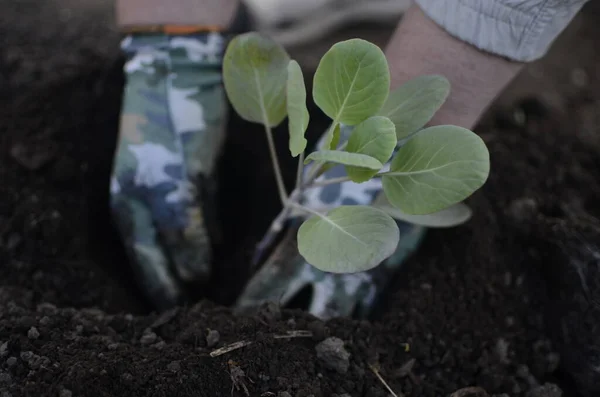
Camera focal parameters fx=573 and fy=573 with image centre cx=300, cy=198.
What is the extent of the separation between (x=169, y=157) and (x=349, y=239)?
0.55m

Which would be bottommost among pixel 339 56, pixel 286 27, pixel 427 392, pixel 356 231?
pixel 286 27

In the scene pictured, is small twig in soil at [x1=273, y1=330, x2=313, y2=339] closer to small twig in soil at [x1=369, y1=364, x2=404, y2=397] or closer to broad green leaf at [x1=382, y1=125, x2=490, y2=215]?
small twig in soil at [x1=369, y1=364, x2=404, y2=397]

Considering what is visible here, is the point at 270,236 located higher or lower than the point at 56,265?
higher

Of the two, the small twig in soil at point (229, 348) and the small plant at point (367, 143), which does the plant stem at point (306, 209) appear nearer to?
the small plant at point (367, 143)

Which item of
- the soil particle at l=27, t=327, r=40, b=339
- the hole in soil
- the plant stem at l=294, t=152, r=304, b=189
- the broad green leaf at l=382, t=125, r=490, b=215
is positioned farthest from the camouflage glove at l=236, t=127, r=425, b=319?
the soil particle at l=27, t=327, r=40, b=339

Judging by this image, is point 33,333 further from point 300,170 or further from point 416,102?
point 416,102

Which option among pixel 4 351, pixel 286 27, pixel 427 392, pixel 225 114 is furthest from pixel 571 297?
pixel 286 27

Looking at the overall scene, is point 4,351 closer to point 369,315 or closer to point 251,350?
point 251,350

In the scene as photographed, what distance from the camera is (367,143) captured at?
803 millimetres

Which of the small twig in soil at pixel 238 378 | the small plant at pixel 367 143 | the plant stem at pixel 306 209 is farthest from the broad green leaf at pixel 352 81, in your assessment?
the small twig in soil at pixel 238 378

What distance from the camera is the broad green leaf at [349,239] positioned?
2.50 feet

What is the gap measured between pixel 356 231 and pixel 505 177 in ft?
2.13

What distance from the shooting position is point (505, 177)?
1322mm

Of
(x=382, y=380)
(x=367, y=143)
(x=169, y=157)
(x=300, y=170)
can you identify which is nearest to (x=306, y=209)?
(x=300, y=170)
